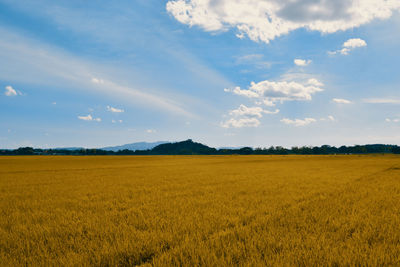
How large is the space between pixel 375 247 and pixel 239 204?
15.8 ft

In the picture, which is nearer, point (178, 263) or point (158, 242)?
point (178, 263)

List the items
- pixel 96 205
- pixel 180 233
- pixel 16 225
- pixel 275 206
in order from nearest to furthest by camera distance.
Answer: pixel 180 233 < pixel 16 225 < pixel 275 206 < pixel 96 205

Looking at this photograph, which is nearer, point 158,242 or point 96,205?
point 158,242

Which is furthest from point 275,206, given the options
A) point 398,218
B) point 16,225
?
point 16,225

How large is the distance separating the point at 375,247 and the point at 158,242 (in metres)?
4.43

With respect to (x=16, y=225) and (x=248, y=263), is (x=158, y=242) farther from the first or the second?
(x=16, y=225)

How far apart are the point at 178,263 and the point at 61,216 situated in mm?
5431

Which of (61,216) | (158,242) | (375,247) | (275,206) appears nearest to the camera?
(375,247)

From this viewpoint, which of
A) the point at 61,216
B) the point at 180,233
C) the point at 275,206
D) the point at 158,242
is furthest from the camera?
the point at 275,206

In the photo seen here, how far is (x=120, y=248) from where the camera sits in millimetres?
4402

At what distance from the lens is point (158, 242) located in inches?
187

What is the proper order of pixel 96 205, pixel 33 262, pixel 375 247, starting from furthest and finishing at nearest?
pixel 96 205, pixel 375 247, pixel 33 262

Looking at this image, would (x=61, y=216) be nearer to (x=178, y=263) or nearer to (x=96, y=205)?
(x=96, y=205)

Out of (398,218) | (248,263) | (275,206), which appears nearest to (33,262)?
(248,263)
